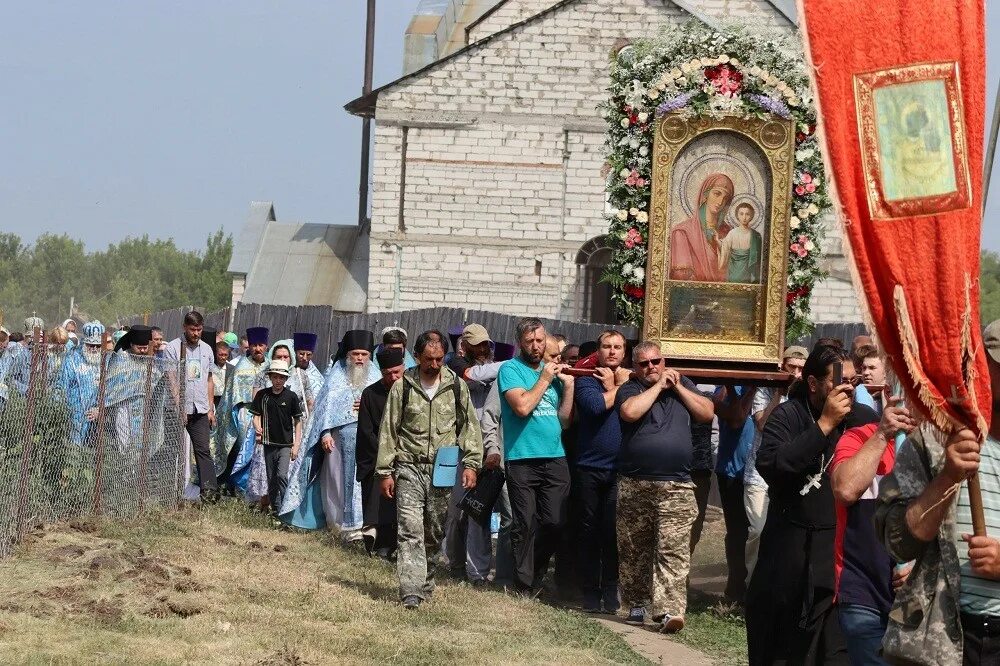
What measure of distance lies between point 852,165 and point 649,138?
23.3 feet

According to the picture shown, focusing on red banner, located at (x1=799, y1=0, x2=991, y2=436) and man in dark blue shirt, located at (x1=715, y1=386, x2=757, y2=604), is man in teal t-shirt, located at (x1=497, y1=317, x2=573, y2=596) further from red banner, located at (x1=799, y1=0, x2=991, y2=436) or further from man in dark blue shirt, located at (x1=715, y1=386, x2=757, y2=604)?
red banner, located at (x1=799, y1=0, x2=991, y2=436)

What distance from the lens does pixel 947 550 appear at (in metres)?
4.91

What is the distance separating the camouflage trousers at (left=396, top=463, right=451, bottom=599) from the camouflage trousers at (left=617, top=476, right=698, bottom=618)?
130 centimetres

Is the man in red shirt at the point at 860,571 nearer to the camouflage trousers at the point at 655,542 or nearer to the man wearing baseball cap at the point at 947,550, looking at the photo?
the man wearing baseball cap at the point at 947,550

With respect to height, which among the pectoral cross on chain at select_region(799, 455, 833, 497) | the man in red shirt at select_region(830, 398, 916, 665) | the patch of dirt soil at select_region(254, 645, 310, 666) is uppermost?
the pectoral cross on chain at select_region(799, 455, 833, 497)

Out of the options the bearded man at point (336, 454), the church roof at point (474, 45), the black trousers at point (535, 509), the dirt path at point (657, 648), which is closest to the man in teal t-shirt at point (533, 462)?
the black trousers at point (535, 509)

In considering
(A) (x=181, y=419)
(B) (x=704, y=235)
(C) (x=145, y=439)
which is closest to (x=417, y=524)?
(B) (x=704, y=235)

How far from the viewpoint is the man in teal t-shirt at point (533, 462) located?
1205 cm

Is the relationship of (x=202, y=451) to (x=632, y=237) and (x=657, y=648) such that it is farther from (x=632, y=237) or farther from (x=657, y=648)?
(x=657, y=648)

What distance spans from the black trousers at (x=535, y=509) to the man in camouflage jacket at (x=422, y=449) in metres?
0.88

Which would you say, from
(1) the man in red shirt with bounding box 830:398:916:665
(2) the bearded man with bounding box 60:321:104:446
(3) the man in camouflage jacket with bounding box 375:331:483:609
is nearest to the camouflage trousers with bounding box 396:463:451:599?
(3) the man in camouflage jacket with bounding box 375:331:483:609

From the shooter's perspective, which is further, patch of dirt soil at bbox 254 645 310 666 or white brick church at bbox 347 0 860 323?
white brick church at bbox 347 0 860 323

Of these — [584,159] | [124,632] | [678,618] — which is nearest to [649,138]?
[678,618]

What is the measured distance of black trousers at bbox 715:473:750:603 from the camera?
12070 millimetres
